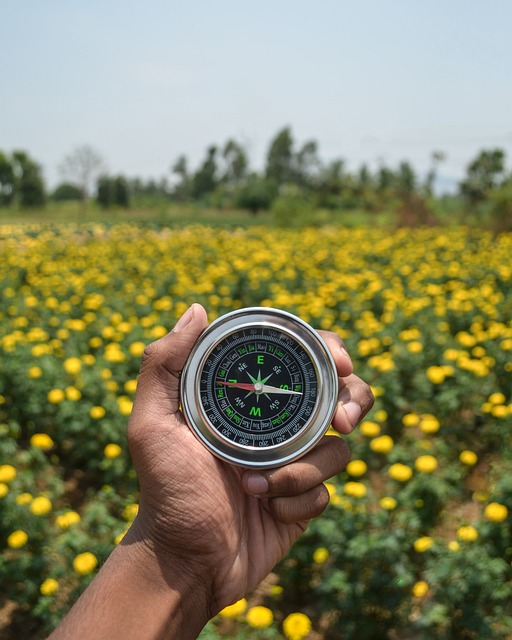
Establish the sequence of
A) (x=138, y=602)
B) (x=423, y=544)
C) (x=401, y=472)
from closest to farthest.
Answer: (x=138, y=602), (x=423, y=544), (x=401, y=472)

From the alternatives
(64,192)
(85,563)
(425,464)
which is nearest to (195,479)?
(85,563)

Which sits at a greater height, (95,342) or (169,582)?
(169,582)

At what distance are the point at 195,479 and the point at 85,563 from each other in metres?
1.23

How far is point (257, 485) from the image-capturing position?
54.2 inches

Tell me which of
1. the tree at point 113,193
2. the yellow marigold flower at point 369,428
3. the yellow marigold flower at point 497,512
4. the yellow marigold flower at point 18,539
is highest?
the tree at point 113,193

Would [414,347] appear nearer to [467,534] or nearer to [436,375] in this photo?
[436,375]

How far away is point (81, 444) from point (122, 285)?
14.0ft

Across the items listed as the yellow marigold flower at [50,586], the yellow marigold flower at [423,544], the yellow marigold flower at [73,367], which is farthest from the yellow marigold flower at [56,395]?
the yellow marigold flower at [423,544]

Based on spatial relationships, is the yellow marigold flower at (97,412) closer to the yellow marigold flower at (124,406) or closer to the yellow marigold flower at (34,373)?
the yellow marigold flower at (124,406)

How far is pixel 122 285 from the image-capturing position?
25.3ft

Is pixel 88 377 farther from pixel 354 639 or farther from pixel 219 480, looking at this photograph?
pixel 219 480

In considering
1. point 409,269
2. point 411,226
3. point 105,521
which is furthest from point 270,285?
point 411,226

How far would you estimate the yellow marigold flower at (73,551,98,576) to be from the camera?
2350mm

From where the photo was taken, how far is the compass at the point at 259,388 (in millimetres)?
1396
